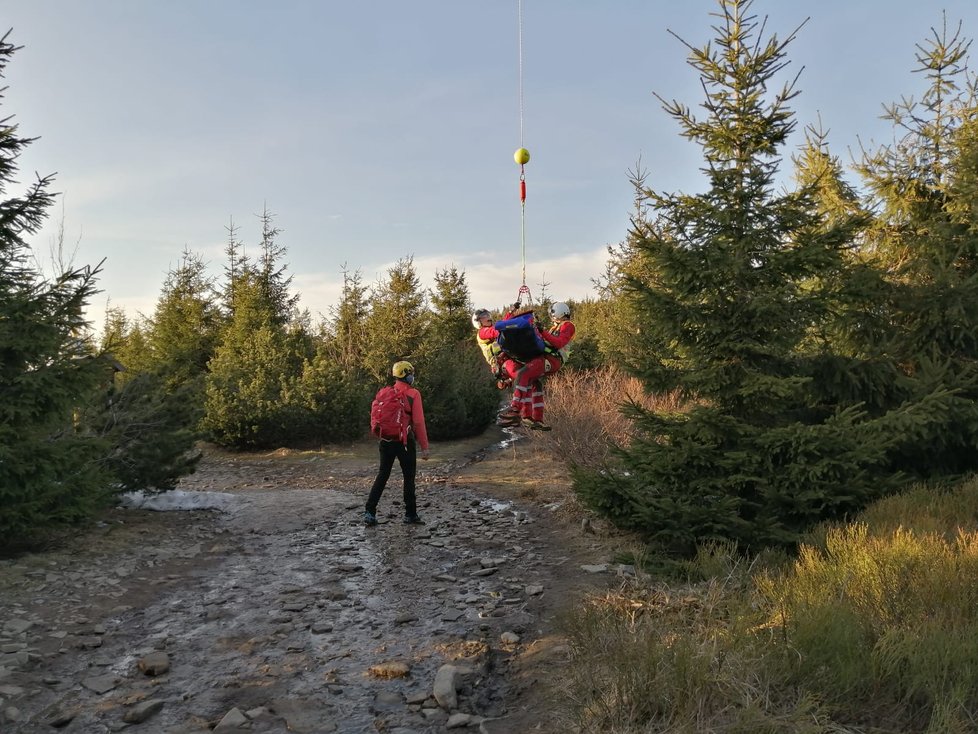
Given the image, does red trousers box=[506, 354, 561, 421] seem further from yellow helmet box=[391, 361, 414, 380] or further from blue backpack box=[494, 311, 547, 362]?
yellow helmet box=[391, 361, 414, 380]

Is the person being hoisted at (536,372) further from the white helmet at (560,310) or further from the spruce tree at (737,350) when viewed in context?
the spruce tree at (737,350)

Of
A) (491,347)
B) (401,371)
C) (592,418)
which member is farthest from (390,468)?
(592,418)

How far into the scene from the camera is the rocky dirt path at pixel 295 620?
4.28 metres

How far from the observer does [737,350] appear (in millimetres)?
7234

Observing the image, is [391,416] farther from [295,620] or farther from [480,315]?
[295,620]

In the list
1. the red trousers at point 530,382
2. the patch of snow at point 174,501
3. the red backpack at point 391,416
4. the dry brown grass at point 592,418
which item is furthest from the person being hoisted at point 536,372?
the patch of snow at point 174,501

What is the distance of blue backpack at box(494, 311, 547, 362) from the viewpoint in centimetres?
897

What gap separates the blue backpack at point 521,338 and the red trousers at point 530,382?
5.2 inches

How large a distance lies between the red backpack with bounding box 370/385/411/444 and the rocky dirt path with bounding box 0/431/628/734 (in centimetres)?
133

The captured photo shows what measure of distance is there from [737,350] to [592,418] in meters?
6.11

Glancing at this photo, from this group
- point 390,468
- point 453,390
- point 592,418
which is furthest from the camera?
point 453,390

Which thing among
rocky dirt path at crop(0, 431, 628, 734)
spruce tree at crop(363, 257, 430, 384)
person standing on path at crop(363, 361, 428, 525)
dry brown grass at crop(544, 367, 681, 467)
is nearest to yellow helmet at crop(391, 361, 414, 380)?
person standing on path at crop(363, 361, 428, 525)

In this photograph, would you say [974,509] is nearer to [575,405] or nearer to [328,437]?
[575,405]

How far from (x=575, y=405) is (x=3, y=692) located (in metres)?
10.6
